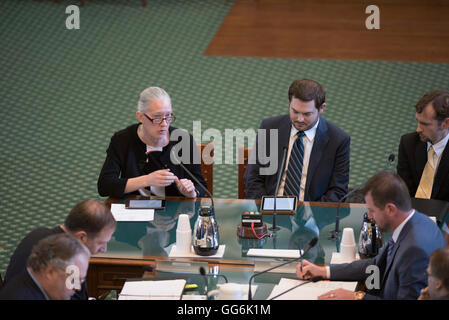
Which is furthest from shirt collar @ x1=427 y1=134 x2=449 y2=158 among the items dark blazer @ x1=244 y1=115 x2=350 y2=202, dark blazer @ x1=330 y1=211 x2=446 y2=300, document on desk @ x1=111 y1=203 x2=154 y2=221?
document on desk @ x1=111 y1=203 x2=154 y2=221

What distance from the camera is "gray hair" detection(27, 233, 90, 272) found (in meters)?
2.90

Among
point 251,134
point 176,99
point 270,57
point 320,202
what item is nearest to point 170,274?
point 320,202

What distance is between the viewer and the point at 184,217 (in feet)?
13.0

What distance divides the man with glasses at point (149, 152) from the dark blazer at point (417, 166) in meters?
1.38

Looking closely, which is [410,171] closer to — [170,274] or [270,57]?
[170,274]

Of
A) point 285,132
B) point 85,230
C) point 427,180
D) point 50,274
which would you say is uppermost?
point 285,132

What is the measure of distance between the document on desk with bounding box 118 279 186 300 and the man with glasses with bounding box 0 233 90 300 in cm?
52

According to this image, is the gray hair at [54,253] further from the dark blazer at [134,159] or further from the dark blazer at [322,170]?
the dark blazer at [322,170]

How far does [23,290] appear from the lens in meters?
2.89

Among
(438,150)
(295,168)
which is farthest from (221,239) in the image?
(438,150)

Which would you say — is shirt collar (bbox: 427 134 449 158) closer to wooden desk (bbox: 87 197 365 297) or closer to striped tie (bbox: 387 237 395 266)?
wooden desk (bbox: 87 197 365 297)

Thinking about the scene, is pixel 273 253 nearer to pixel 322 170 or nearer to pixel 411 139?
pixel 322 170

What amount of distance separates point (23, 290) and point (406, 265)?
167 centimetres
